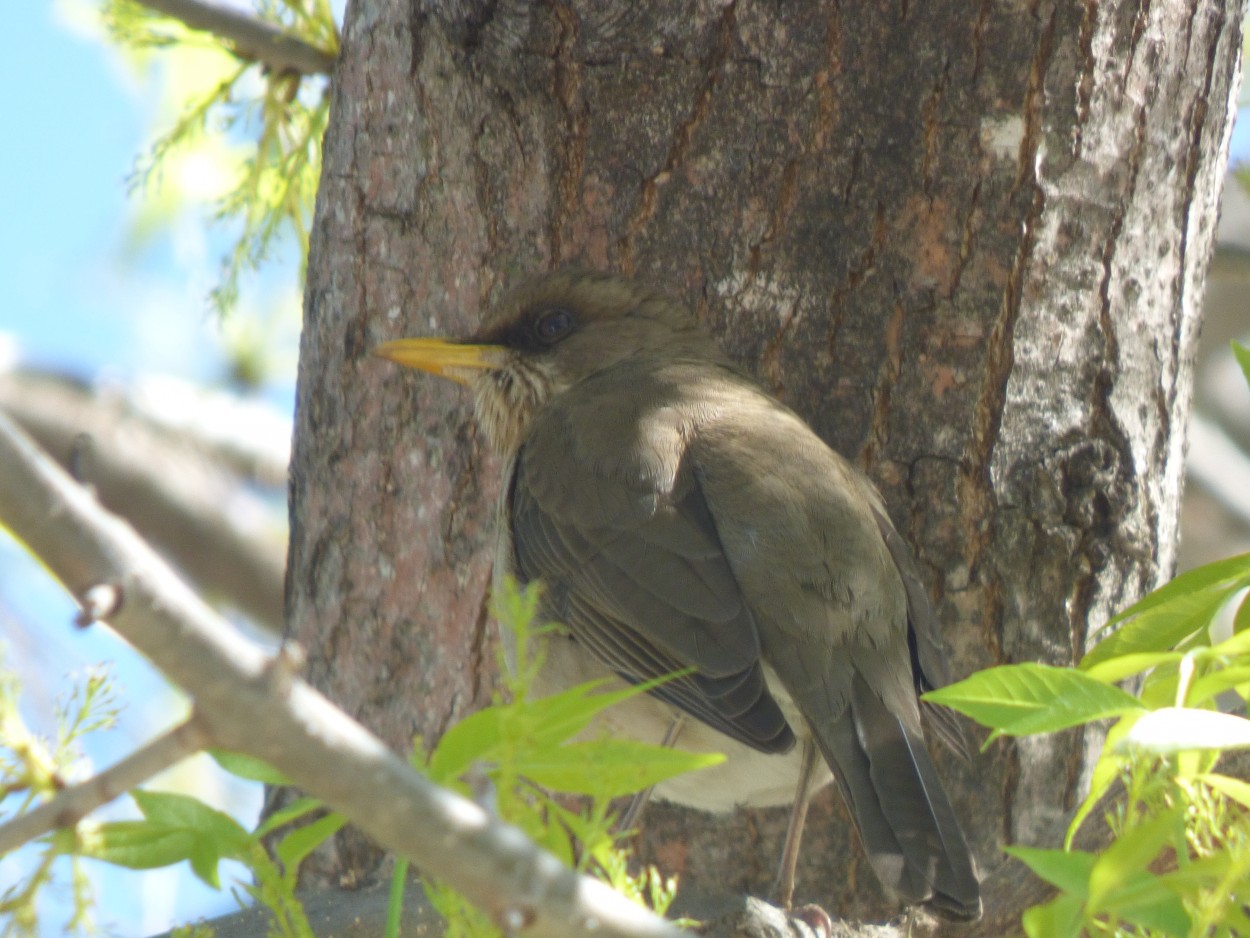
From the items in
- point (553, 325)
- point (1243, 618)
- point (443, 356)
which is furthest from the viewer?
point (553, 325)

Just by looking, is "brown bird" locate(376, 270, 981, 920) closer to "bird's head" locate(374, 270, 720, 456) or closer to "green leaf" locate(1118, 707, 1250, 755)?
"bird's head" locate(374, 270, 720, 456)

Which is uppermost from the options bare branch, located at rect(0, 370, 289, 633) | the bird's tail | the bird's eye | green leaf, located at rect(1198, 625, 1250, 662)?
the bird's eye

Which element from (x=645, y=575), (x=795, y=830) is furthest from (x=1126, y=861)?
(x=645, y=575)

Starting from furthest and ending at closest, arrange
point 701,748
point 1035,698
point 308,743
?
point 701,748 < point 1035,698 < point 308,743

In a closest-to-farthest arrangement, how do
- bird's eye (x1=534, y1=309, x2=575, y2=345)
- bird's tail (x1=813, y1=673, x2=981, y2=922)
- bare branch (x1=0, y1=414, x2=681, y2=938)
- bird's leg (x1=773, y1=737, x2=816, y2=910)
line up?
bare branch (x1=0, y1=414, x2=681, y2=938), bird's tail (x1=813, y1=673, x2=981, y2=922), bird's leg (x1=773, y1=737, x2=816, y2=910), bird's eye (x1=534, y1=309, x2=575, y2=345)

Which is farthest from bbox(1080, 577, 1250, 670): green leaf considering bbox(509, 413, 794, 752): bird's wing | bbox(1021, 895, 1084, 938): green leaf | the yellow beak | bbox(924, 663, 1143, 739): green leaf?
the yellow beak

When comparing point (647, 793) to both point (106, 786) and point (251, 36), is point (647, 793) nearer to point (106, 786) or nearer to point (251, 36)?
point (106, 786)

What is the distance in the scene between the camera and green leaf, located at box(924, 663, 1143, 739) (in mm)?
1982

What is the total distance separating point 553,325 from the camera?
4.25 metres

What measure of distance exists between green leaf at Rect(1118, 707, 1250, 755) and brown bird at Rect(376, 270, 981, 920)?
45.9 inches

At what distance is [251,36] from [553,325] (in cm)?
139

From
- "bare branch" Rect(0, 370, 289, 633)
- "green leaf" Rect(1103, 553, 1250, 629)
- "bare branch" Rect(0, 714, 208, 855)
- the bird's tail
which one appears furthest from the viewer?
"bare branch" Rect(0, 370, 289, 633)

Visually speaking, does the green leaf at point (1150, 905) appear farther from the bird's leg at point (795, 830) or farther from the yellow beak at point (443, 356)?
the yellow beak at point (443, 356)

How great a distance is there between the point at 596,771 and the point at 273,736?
49 centimetres
